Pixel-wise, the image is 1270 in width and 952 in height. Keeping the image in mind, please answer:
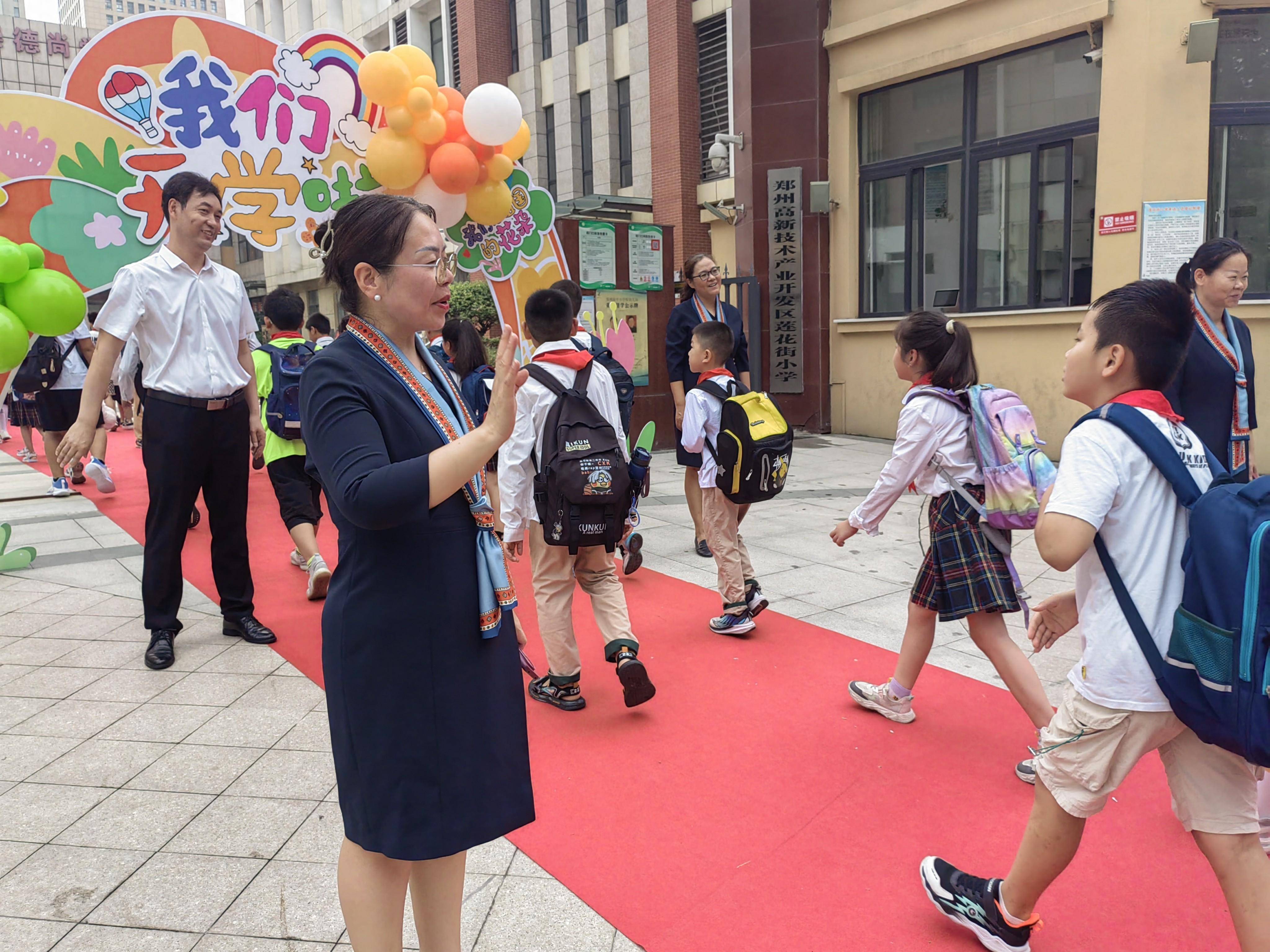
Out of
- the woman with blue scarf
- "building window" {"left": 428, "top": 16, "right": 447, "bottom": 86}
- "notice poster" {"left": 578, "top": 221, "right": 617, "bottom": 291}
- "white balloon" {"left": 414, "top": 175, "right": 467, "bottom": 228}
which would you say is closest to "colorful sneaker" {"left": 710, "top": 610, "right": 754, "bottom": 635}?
the woman with blue scarf

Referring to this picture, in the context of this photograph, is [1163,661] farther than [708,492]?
No

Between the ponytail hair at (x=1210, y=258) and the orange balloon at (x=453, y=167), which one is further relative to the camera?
the orange balloon at (x=453, y=167)

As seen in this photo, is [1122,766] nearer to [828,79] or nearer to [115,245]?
[115,245]

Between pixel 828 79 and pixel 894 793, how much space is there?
34.0ft

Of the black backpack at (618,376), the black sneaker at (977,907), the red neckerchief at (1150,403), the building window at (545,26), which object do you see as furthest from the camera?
the building window at (545,26)

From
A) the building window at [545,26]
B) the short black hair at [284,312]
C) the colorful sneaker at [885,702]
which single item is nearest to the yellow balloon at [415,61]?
the short black hair at [284,312]

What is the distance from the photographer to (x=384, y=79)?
19.3 ft

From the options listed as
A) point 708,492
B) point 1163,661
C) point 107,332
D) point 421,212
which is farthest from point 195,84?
point 1163,661

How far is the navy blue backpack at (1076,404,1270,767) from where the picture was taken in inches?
62.2

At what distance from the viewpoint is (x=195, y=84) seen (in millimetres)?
5414

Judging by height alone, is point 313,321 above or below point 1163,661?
above

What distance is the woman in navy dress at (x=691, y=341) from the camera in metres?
5.84

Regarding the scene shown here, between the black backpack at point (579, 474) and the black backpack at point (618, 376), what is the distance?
444 mm

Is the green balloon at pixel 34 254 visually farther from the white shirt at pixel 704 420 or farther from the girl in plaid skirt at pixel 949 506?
the girl in plaid skirt at pixel 949 506
